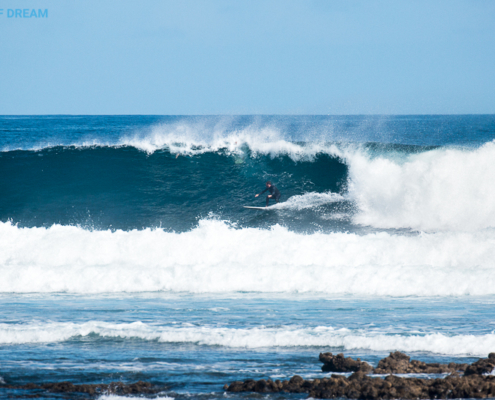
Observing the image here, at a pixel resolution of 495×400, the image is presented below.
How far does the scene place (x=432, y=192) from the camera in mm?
15031

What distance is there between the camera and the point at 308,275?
10.4 meters

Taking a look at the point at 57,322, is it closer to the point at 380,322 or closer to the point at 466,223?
the point at 380,322

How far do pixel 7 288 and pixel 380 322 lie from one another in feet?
24.6

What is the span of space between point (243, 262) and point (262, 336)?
506cm

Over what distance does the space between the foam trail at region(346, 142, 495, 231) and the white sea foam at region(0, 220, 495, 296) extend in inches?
85.5

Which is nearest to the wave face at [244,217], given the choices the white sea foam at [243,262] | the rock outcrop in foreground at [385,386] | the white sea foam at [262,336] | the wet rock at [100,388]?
the white sea foam at [243,262]

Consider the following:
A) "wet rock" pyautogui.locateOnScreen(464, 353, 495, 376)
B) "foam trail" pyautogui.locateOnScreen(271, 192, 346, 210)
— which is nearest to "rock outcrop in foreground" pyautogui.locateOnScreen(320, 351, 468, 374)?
"wet rock" pyautogui.locateOnScreen(464, 353, 495, 376)

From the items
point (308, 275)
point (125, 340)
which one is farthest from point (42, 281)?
point (308, 275)

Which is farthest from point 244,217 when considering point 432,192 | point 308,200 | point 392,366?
point 392,366

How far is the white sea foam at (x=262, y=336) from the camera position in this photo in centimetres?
644

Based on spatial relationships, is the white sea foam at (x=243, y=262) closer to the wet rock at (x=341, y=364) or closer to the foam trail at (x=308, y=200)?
the foam trail at (x=308, y=200)

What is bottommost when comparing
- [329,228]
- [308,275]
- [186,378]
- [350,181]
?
[186,378]

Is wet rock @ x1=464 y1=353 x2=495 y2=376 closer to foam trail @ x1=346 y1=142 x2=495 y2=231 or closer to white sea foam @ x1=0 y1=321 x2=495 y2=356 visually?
white sea foam @ x1=0 y1=321 x2=495 y2=356

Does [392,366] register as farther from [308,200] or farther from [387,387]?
[308,200]
